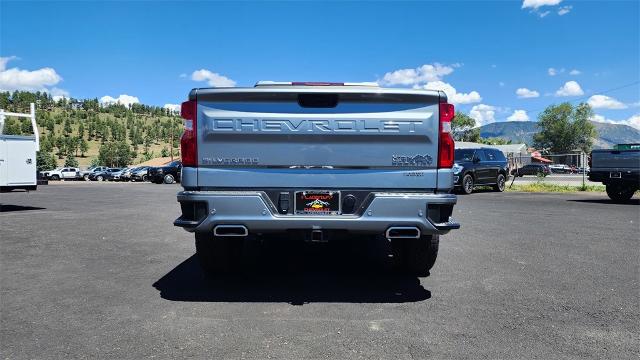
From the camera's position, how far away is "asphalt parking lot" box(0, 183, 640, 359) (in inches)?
132

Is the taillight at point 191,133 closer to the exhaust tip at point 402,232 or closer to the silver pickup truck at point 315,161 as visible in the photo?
the silver pickup truck at point 315,161

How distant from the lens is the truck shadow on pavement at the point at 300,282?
14.8ft

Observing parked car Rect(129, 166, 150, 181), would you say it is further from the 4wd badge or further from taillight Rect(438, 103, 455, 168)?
taillight Rect(438, 103, 455, 168)

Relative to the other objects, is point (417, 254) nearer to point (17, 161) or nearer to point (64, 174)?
point (17, 161)

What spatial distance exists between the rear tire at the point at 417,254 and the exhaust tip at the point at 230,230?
1.88m

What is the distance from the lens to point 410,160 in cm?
427

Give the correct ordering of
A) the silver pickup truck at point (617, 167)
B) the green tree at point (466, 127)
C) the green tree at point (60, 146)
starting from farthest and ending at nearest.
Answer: the green tree at point (466, 127) → the green tree at point (60, 146) → the silver pickup truck at point (617, 167)

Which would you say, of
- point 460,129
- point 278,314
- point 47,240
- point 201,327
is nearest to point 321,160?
point 278,314

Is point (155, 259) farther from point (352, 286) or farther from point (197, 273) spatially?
point (352, 286)

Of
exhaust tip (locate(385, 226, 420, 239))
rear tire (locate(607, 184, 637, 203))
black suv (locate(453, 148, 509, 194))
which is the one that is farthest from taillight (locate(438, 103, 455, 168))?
black suv (locate(453, 148, 509, 194))

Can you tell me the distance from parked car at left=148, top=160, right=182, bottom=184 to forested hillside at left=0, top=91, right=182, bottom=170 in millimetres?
44244

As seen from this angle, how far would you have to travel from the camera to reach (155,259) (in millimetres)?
6309

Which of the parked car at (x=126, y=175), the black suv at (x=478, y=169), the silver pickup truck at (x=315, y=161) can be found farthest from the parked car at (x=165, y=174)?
the silver pickup truck at (x=315, y=161)

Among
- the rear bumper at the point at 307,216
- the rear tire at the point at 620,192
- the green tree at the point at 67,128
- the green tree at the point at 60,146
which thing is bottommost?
the rear tire at the point at 620,192
